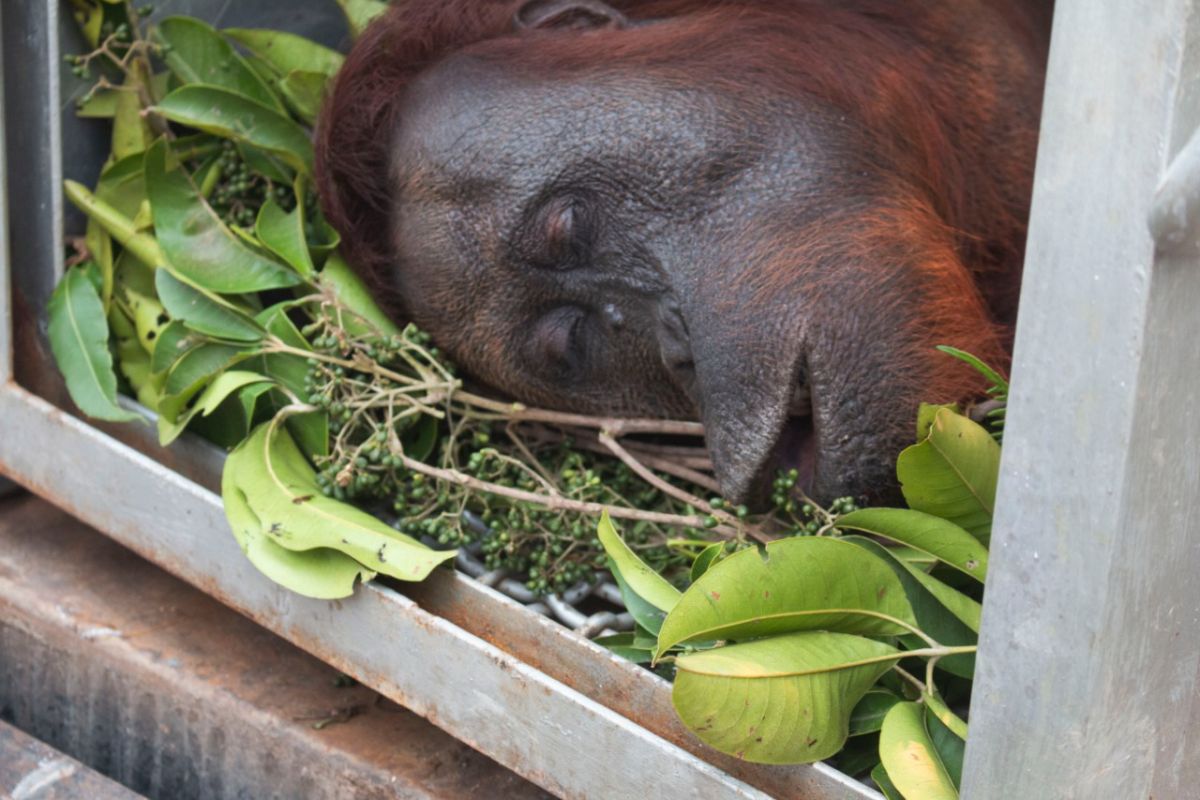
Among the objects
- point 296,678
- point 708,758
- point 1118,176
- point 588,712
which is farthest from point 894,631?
point 296,678

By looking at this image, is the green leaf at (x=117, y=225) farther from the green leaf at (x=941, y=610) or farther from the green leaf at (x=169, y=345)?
the green leaf at (x=941, y=610)

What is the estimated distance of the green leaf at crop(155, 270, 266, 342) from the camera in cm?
228

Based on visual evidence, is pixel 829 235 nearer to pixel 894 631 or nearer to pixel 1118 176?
pixel 894 631

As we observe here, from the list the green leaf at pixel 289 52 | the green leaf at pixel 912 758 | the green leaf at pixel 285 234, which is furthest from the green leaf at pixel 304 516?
the green leaf at pixel 289 52

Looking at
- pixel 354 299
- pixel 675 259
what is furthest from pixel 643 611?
pixel 354 299

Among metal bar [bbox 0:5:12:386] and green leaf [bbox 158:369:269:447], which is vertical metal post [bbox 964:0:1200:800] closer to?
green leaf [bbox 158:369:269:447]

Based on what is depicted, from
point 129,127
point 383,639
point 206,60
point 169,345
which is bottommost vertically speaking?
point 383,639

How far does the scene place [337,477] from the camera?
6.71ft

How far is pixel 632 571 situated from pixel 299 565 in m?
0.46

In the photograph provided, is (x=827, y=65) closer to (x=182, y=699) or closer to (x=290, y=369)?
(x=290, y=369)

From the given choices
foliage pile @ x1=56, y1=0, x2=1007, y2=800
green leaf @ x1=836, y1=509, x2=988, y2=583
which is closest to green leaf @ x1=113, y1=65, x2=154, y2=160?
foliage pile @ x1=56, y1=0, x2=1007, y2=800

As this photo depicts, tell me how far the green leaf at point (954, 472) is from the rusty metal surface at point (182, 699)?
63 centimetres

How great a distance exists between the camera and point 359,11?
8.66ft

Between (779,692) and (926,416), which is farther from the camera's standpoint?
(926,416)
